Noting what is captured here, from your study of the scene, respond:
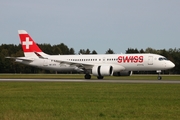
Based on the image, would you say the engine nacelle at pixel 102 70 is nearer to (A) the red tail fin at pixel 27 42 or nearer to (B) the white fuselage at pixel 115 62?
(B) the white fuselage at pixel 115 62

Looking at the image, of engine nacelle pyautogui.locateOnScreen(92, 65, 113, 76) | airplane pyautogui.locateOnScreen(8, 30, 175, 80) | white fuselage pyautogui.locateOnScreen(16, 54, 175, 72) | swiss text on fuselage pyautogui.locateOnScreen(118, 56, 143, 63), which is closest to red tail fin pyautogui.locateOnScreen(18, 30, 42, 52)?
airplane pyautogui.locateOnScreen(8, 30, 175, 80)

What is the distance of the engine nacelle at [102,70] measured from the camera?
161 feet

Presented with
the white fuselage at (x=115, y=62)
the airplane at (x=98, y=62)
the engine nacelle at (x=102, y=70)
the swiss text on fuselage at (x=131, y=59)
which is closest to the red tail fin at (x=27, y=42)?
the airplane at (x=98, y=62)

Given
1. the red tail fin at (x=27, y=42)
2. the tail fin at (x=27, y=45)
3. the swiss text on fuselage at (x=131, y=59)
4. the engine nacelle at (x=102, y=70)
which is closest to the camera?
the engine nacelle at (x=102, y=70)

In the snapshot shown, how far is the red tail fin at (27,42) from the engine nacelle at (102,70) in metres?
13.0

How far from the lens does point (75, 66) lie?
53719mm

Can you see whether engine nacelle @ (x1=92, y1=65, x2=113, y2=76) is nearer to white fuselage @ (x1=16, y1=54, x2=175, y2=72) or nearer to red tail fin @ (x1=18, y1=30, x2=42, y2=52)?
white fuselage @ (x1=16, y1=54, x2=175, y2=72)

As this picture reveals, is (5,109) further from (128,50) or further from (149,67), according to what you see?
(128,50)

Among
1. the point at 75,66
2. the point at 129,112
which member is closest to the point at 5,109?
the point at 129,112

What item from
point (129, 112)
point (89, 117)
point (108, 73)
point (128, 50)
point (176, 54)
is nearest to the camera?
point (89, 117)

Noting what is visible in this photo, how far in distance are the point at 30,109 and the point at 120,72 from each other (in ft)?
127

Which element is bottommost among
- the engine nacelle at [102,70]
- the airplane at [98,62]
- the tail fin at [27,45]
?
the engine nacelle at [102,70]

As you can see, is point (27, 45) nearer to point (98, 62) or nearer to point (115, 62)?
point (98, 62)

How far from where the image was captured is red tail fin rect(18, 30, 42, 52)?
58.8m
